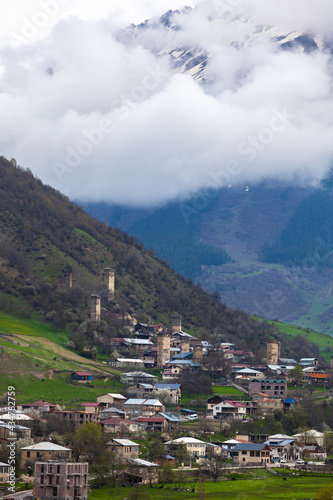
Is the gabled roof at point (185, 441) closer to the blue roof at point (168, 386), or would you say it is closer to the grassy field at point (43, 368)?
the grassy field at point (43, 368)

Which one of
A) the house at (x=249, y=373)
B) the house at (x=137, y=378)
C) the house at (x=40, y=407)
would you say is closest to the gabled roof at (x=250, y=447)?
the house at (x=40, y=407)

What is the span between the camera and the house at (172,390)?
14054 cm

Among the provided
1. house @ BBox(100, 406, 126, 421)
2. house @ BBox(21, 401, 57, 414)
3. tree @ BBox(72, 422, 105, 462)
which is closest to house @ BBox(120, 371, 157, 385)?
house @ BBox(100, 406, 126, 421)

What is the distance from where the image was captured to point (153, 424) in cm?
12262

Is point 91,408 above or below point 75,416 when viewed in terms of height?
above

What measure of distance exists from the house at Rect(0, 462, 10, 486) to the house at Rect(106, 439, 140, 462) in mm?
16088

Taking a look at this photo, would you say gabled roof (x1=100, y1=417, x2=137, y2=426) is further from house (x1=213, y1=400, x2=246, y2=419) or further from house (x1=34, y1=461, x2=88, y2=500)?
house (x1=34, y1=461, x2=88, y2=500)

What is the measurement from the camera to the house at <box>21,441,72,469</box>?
311 ft

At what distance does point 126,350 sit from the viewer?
172 m

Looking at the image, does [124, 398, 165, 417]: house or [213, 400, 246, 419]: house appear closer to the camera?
[124, 398, 165, 417]: house

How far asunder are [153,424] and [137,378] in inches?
1130

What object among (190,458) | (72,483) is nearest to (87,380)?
(190,458)

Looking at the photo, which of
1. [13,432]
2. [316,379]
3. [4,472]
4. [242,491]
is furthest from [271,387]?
[4,472]

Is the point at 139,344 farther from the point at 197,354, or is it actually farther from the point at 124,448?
the point at 124,448
